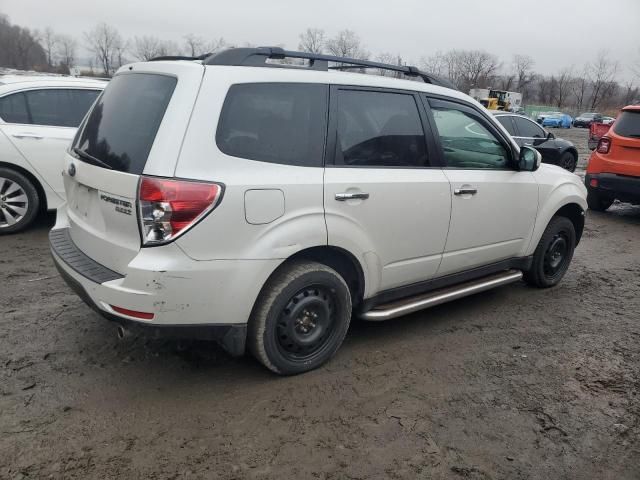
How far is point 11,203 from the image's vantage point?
5938 mm

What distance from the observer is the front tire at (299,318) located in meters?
3.06

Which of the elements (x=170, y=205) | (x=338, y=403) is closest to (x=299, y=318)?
(x=338, y=403)

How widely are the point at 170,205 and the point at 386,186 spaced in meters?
1.43

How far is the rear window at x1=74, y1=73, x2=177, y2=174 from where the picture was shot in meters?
2.84

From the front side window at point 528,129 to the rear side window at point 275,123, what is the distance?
32.9 ft

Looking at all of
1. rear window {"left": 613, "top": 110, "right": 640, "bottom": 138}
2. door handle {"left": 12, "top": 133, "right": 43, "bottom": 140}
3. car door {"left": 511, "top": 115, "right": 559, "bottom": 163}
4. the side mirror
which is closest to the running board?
the side mirror

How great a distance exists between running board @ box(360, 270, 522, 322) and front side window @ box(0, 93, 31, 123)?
479cm

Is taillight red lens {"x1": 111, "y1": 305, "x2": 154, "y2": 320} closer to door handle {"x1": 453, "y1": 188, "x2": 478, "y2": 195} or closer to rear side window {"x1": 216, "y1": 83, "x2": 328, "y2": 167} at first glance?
rear side window {"x1": 216, "y1": 83, "x2": 328, "y2": 167}

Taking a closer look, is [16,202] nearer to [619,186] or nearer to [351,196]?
[351,196]

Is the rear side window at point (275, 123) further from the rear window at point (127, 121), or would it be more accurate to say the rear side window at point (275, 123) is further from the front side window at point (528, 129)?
the front side window at point (528, 129)

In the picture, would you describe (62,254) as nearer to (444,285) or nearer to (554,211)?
(444,285)

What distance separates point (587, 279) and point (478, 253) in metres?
2.16

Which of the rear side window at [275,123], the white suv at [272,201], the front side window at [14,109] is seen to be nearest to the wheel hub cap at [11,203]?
the front side window at [14,109]

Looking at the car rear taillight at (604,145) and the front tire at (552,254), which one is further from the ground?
the car rear taillight at (604,145)
